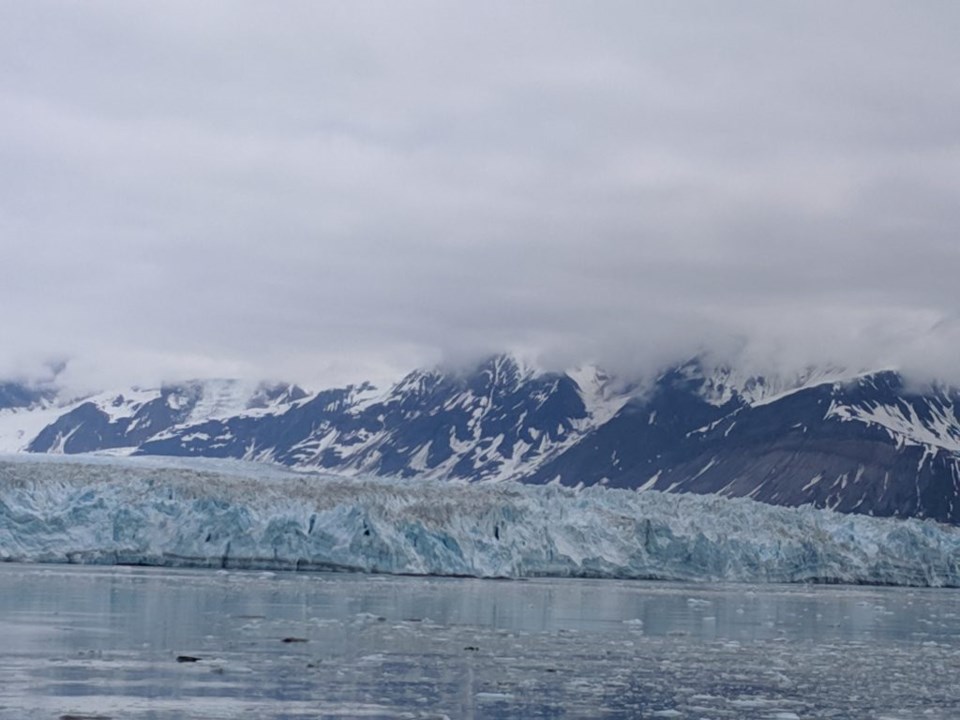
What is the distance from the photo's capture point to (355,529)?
46.0m

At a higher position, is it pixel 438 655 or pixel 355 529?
pixel 355 529

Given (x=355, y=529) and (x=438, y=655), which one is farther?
(x=355, y=529)

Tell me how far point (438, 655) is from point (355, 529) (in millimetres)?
25578

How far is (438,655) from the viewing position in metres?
20.7

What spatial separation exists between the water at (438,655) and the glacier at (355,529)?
8.48 meters

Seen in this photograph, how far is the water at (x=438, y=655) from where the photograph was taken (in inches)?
614

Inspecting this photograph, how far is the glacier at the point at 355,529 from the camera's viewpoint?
46.2 metres

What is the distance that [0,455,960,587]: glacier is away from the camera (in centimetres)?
4616

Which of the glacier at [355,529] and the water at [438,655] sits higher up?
the glacier at [355,529]

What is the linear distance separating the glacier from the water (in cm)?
848

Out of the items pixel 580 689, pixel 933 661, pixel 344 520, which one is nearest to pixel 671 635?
pixel 933 661

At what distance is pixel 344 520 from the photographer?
46.2 metres

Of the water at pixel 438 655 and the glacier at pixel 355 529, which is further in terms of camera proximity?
the glacier at pixel 355 529

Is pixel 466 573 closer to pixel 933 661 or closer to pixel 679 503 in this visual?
pixel 679 503
